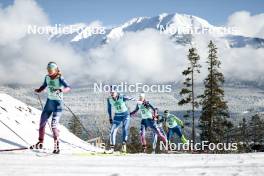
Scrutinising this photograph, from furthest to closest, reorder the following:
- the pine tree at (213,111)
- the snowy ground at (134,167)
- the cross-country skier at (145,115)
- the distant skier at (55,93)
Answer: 1. the pine tree at (213,111)
2. the cross-country skier at (145,115)
3. the distant skier at (55,93)
4. the snowy ground at (134,167)

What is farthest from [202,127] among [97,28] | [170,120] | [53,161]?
[53,161]

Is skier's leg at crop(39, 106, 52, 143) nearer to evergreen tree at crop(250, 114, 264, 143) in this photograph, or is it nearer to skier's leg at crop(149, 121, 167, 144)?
skier's leg at crop(149, 121, 167, 144)

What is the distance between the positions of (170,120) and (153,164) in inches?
495

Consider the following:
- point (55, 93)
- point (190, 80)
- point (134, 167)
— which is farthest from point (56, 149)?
point (190, 80)

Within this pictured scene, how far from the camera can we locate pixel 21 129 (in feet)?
Result: 61.1

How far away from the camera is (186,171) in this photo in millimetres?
10219

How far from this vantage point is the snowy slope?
17.1 m

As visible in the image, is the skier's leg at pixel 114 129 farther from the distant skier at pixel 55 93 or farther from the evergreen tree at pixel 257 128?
the evergreen tree at pixel 257 128

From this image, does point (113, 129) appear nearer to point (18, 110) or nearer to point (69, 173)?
point (18, 110)

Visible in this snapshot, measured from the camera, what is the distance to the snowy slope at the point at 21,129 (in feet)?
56.1

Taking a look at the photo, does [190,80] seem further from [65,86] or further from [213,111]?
[65,86]

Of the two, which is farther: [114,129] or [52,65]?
[114,129]

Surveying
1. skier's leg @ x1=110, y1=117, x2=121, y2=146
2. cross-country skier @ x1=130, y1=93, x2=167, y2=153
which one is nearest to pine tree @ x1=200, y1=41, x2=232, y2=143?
cross-country skier @ x1=130, y1=93, x2=167, y2=153

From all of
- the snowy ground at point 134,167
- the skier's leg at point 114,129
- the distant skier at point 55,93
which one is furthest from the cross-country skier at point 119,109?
the snowy ground at point 134,167
